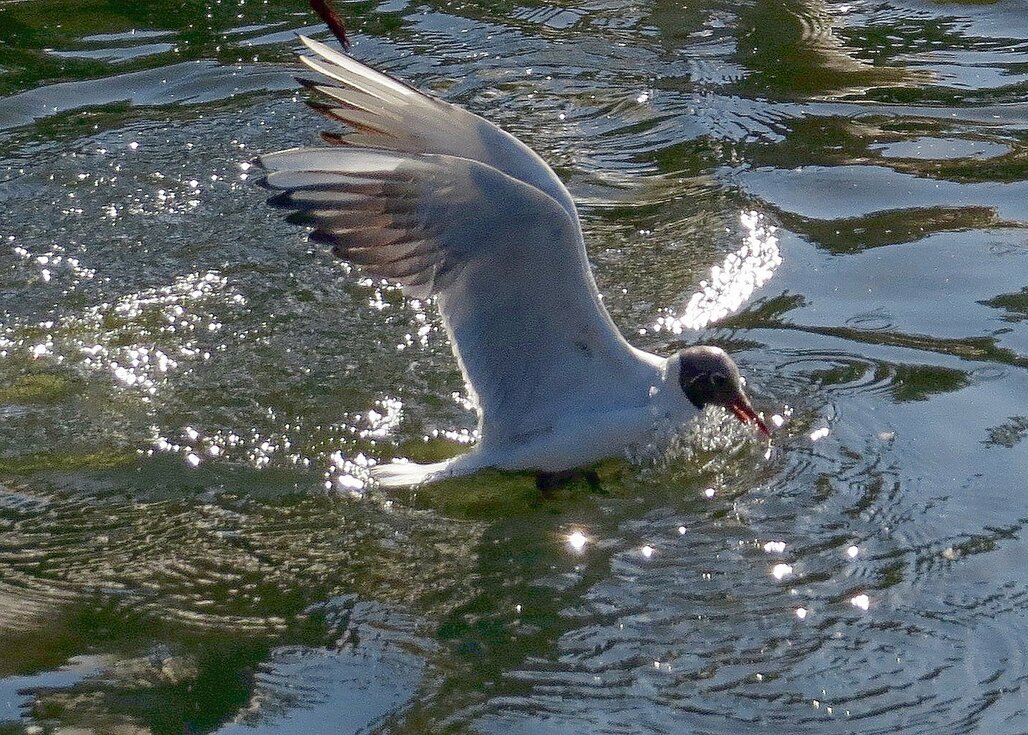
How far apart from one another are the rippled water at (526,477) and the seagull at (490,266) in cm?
18

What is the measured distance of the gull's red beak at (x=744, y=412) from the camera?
5.20 metres

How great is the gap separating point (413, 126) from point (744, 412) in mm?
1556

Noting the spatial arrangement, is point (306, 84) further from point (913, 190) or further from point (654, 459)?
point (913, 190)

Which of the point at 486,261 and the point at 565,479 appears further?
the point at 565,479

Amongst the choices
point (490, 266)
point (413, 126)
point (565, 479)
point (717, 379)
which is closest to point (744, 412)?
point (717, 379)

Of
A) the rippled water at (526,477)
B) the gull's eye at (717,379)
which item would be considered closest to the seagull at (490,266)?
the gull's eye at (717,379)

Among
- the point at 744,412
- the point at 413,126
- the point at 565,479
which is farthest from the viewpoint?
the point at 744,412

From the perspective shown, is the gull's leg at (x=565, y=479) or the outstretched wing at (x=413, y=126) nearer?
the outstretched wing at (x=413, y=126)

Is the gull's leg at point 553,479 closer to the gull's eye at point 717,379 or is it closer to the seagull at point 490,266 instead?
the seagull at point 490,266

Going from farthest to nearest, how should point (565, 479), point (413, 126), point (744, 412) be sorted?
point (744, 412) → point (565, 479) → point (413, 126)

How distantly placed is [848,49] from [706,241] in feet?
9.67

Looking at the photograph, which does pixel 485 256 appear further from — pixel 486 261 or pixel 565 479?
pixel 565 479

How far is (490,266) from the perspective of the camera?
15.9ft

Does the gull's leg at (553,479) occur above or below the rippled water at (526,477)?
below
